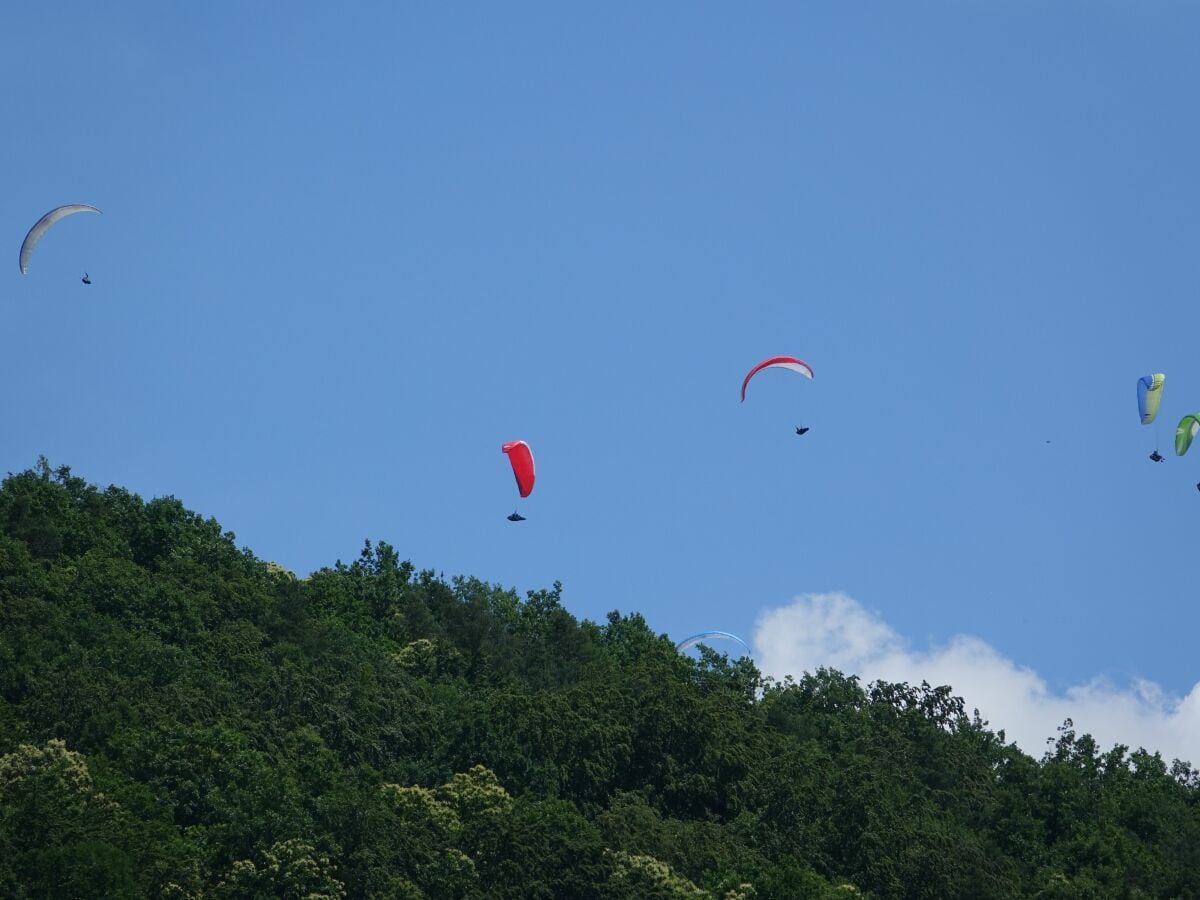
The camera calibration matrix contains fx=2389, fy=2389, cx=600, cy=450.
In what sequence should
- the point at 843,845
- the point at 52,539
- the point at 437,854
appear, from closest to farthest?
1. the point at 437,854
2. the point at 843,845
3. the point at 52,539

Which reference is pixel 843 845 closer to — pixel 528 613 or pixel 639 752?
pixel 639 752

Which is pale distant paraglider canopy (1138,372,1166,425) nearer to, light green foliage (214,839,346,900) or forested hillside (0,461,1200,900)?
forested hillside (0,461,1200,900)

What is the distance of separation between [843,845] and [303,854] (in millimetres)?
21631

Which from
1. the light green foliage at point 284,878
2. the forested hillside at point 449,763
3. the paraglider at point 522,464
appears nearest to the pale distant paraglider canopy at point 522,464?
the paraglider at point 522,464

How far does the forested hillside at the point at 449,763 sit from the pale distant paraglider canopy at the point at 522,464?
35.5 ft

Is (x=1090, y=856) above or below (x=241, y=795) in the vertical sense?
above

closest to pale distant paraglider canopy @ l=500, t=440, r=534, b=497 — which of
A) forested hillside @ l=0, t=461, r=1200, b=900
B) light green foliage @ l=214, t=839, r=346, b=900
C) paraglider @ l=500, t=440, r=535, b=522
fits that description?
paraglider @ l=500, t=440, r=535, b=522

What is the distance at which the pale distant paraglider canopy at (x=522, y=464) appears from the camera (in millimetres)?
87000

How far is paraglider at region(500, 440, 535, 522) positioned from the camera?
86938 millimetres

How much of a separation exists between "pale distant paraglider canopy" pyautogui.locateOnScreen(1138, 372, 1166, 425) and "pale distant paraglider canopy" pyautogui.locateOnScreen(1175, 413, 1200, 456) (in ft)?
5.39

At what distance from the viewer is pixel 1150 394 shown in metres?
86.4

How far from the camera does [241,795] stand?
7819 centimetres

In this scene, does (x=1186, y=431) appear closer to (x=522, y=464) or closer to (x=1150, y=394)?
(x=1150, y=394)

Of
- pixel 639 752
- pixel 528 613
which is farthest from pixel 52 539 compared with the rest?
pixel 639 752
